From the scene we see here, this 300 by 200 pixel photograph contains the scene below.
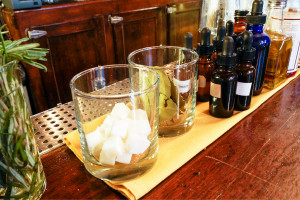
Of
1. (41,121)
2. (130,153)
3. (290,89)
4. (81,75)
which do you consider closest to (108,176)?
(130,153)

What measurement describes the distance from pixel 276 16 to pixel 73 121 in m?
0.67

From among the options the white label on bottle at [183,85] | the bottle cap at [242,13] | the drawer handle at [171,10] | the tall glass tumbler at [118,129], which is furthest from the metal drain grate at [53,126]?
the drawer handle at [171,10]

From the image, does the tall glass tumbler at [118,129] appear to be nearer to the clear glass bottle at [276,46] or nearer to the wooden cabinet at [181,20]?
the clear glass bottle at [276,46]

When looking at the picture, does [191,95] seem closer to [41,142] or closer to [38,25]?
[41,142]

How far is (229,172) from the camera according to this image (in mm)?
459

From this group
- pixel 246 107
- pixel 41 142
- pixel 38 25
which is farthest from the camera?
pixel 38 25

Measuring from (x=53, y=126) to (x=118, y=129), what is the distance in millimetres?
286

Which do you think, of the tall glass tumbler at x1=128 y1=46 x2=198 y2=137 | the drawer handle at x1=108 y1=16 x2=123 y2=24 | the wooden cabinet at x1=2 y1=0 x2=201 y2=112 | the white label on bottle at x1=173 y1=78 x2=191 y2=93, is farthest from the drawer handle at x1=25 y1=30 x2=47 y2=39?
the white label on bottle at x1=173 y1=78 x2=191 y2=93

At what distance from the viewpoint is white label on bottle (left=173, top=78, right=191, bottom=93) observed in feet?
1.78

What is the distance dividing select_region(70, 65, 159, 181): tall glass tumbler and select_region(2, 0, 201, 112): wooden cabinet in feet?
3.58

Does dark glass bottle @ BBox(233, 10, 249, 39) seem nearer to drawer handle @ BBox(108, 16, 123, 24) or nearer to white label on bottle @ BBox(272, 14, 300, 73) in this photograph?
white label on bottle @ BBox(272, 14, 300, 73)

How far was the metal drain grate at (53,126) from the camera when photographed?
0.56 metres

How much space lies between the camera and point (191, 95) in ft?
1.89

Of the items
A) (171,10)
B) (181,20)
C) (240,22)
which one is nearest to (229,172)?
(240,22)
